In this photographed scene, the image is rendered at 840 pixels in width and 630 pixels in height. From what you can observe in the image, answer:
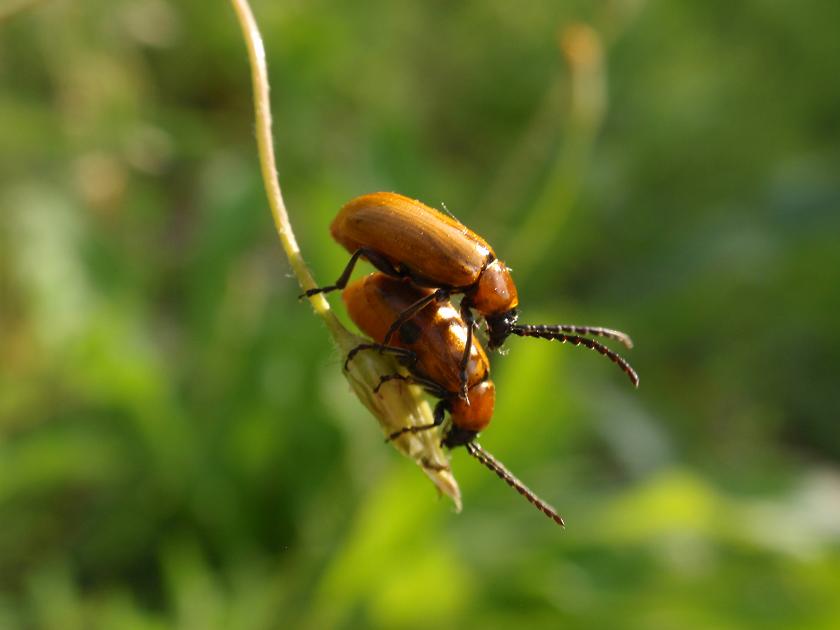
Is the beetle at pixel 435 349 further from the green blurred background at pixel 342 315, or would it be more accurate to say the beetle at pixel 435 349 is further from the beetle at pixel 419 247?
the green blurred background at pixel 342 315

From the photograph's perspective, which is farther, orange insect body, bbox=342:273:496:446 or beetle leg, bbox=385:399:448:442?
orange insect body, bbox=342:273:496:446

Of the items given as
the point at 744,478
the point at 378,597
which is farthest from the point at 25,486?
the point at 744,478

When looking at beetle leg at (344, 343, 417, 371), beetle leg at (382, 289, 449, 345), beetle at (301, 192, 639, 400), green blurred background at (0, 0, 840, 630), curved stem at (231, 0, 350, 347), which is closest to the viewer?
curved stem at (231, 0, 350, 347)

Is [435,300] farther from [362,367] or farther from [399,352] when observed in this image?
[362,367]

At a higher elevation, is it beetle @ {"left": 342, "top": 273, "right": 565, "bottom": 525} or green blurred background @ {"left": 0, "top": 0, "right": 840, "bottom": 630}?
green blurred background @ {"left": 0, "top": 0, "right": 840, "bottom": 630}

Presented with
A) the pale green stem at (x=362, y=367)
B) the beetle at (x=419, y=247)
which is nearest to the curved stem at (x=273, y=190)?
the pale green stem at (x=362, y=367)

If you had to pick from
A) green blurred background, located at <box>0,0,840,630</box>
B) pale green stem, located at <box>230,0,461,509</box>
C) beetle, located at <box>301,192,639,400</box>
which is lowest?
pale green stem, located at <box>230,0,461,509</box>

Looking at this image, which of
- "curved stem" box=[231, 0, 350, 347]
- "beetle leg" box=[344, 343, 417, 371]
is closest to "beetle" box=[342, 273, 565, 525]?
"beetle leg" box=[344, 343, 417, 371]

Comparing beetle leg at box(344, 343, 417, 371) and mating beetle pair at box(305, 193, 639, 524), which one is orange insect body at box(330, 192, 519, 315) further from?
beetle leg at box(344, 343, 417, 371)
